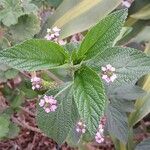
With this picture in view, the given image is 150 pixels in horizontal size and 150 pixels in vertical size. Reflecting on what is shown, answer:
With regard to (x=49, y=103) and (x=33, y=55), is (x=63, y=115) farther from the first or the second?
(x=33, y=55)

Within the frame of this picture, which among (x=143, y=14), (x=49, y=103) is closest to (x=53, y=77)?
(x=49, y=103)

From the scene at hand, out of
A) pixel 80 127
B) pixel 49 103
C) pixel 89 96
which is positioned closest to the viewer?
pixel 89 96

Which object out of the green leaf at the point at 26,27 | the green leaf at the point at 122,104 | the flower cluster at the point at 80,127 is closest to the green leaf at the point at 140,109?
the green leaf at the point at 122,104

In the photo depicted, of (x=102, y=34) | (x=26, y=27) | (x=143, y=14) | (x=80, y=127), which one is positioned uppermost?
(x=143, y=14)

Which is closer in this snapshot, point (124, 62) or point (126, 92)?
point (124, 62)

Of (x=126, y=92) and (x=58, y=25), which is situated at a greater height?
(x=58, y=25)

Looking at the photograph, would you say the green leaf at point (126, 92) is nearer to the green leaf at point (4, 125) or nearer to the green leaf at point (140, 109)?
the green leaf at point (140, 109)
